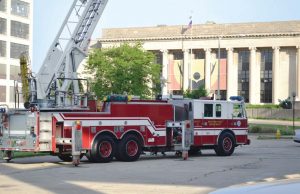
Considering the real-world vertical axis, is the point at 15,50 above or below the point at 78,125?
above

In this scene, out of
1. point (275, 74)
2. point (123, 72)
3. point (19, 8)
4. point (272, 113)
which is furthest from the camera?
point (275, 74)

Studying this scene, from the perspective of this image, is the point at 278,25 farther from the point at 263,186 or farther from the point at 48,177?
the point at 263,186

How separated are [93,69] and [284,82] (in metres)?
50.4

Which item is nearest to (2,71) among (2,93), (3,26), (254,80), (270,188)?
(2,93)

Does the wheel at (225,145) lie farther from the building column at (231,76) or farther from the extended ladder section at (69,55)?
the building column at (231,76)

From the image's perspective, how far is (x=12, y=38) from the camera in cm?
8738

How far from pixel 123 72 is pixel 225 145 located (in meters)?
38.7

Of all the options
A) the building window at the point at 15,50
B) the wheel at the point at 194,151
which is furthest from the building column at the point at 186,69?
the wheel at the point at 194,151

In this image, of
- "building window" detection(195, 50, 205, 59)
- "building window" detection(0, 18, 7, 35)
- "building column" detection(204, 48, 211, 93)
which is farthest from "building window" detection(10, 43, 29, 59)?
"building window" detection(195, 50, 205, 59)

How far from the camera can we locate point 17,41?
88375 millimetres

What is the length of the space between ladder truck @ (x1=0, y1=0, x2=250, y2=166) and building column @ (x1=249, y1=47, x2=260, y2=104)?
8376 cm

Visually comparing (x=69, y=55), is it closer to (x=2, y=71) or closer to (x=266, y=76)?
(x=2, y=71)

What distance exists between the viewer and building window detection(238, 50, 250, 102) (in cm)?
11156

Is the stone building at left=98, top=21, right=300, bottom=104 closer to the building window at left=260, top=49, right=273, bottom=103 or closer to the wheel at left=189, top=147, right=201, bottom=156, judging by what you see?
the building window at left=260, top=49, right=273, bottom=103
